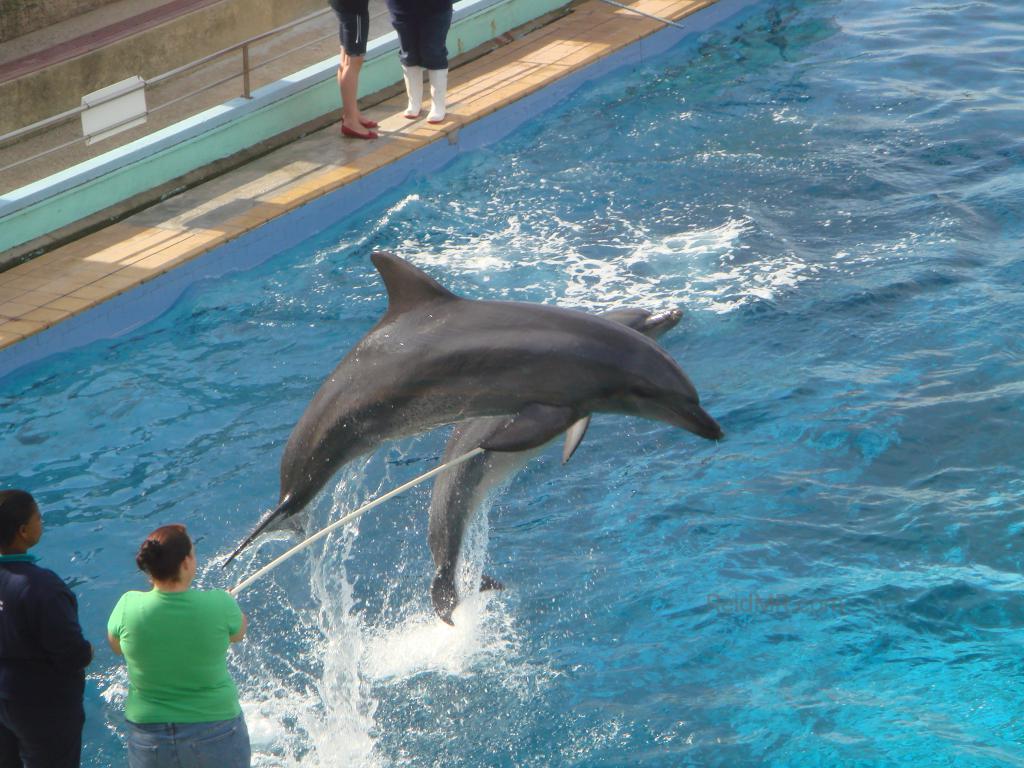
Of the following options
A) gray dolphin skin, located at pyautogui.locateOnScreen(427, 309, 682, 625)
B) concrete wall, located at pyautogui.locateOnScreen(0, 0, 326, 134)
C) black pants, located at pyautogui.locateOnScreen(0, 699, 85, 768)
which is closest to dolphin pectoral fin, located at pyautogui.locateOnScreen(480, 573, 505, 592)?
gray dolphin skin, located at pyautogui.locateOnScreen(427, 309, 682, 625)

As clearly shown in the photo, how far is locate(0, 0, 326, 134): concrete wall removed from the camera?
1209cm

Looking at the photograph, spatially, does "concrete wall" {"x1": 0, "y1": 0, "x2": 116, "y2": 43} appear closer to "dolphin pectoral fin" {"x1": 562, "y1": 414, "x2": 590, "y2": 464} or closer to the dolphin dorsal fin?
the dolphin dorsal fin

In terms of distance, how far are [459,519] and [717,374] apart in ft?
9.50

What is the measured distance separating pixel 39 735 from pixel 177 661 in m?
0.77

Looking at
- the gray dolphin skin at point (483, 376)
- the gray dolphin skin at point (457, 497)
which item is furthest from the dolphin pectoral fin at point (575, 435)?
the gray dolphin skin at point (457, 497)

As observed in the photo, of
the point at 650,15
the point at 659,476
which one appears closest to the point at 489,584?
the point at 659,476

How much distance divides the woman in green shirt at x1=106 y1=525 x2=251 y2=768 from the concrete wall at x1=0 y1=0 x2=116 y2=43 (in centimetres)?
1022

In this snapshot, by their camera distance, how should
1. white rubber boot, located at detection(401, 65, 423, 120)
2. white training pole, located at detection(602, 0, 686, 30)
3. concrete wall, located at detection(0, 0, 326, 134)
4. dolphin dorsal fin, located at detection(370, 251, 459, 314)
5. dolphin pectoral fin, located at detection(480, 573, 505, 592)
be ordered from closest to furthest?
dolphin dorsal fin, located at detection(370, 251, 459, 314) < dolphin pectoral fin, located at detection(480, 573, 505, 592) < white rubber boot, located at detection(401, 65, 423, 120) < concrete wall, located at detection(0, 0, 326, 134) < white training pole, located at detection(602, 0, 686, 30)

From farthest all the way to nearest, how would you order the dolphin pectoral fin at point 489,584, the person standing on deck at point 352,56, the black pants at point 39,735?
the person standing on deck at point 352,56
the dolphin pectoral fin at point 489,584
the black pants at point 39,735

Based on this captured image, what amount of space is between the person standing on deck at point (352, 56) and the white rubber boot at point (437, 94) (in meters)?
0.57

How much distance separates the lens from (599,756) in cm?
584

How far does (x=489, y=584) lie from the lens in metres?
6.89

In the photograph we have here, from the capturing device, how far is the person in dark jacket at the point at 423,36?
1150 cm

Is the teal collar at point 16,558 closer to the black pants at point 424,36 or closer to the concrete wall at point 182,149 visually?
the concrete wall at point 182,149
